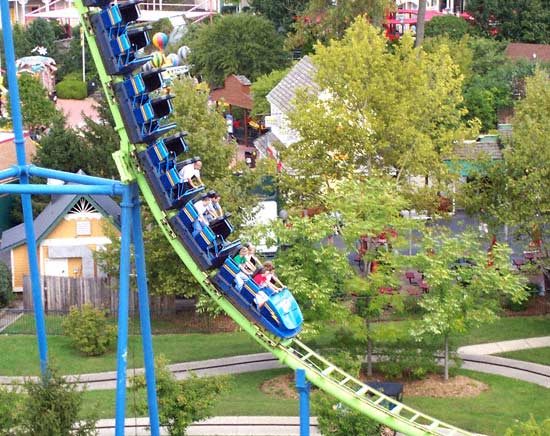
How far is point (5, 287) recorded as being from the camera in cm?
5228

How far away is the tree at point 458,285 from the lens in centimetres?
4156

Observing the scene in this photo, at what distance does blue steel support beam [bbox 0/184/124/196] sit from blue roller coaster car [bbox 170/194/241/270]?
1.73 metres

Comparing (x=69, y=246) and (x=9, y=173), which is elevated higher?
(x=9, y=173)

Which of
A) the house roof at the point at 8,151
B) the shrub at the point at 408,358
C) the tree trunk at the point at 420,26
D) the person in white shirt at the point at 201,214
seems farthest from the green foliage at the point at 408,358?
the tree trunk at the point at 420,26

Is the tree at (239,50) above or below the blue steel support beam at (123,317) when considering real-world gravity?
above

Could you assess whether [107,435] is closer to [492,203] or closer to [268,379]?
[268,379]

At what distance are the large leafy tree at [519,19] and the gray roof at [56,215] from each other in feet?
161

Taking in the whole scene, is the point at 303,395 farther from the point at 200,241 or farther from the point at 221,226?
the point at 221,226

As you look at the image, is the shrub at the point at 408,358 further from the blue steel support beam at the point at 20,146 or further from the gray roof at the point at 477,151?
the blue steel support beam at the point at 20,146

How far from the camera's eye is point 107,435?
124 ft

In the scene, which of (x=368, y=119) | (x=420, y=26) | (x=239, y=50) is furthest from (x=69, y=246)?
(x=239, y=50)

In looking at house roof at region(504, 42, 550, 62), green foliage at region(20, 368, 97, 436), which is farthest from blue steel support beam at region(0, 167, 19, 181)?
house roof at region(504, 42, 550, 62)

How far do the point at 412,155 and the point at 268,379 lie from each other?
11.9m

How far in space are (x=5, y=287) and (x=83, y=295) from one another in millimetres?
3863
